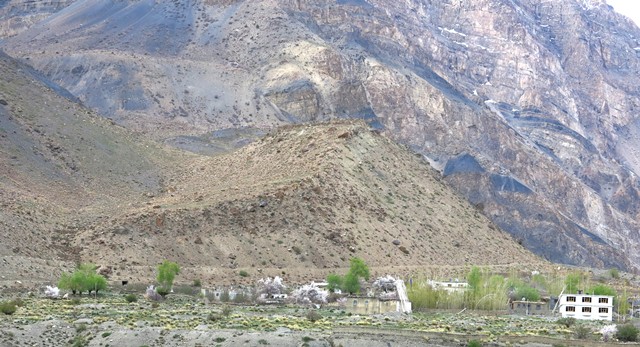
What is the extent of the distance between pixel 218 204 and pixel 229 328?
174 feet

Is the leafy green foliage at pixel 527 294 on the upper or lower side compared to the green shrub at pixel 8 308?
upper

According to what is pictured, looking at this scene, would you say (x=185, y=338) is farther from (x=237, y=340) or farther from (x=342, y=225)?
(x=342, y=225)

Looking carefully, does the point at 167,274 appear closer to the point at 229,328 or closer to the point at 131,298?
the point at 131,298

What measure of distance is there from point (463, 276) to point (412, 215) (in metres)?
18.9

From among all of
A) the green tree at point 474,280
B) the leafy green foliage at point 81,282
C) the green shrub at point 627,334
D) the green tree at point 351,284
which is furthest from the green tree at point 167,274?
the green shrub at point 627,334

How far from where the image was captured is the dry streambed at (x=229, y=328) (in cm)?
7856

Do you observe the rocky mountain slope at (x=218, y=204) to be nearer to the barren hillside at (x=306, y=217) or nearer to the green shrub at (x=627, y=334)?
the barren hillside at (x=306, y=217)

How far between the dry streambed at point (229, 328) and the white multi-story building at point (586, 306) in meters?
14.0

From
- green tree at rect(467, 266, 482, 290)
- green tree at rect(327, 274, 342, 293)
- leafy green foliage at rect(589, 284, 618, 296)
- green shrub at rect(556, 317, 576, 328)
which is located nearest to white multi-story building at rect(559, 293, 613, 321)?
leafy green foliage at rect(589, 284, 618, 296)

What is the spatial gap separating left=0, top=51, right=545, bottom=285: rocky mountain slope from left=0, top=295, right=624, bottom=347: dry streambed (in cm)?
1931

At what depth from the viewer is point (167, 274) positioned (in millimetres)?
111062

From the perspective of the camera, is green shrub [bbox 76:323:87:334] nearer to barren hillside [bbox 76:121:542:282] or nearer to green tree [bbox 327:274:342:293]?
barren hillside [bbox 76:121:542:282]

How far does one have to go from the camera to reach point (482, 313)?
109 metres

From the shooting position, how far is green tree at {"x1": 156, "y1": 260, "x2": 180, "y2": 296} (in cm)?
11019
